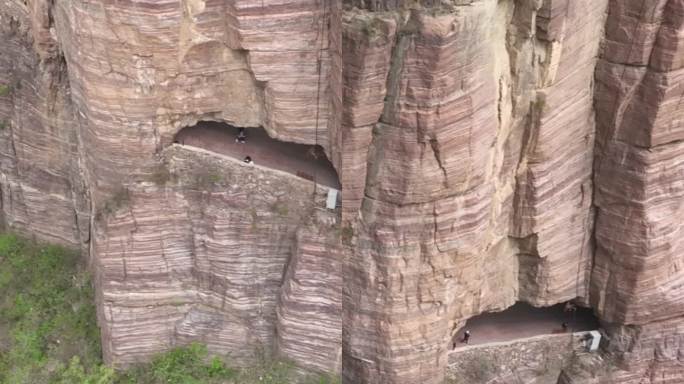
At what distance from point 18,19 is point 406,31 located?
1115cm

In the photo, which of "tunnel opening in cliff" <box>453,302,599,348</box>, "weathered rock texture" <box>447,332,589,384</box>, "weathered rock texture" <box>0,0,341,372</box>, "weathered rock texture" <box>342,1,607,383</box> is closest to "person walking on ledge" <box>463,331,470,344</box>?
"tunnel opening in cliff" <box>453,302,599,348</box>

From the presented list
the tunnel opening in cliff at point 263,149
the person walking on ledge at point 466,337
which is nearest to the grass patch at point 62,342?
the person walking on ledge at point 466,337

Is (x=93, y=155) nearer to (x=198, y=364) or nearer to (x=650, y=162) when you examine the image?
(x=198, y=364)

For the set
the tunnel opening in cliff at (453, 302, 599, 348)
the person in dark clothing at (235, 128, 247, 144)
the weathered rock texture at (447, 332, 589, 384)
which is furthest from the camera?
the tunnel opening in cliff at (453, 302, 599, 348)

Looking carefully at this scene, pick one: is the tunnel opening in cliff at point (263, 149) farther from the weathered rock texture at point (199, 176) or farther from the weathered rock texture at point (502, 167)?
the weathered rock texture at point (502, 167)

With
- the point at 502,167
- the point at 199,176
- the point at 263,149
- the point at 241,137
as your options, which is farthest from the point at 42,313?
the point at 502,167

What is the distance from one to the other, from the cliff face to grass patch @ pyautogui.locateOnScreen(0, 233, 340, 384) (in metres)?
0.51

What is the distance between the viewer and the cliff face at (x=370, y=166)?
17.7 metres

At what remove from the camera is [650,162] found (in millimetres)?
20109

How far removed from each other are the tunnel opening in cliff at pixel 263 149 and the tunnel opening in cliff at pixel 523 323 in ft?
19.4

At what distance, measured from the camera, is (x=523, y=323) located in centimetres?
2328

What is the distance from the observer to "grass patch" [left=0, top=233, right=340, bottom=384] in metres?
20.3

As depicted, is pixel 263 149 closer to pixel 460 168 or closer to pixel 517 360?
pixel 460 168

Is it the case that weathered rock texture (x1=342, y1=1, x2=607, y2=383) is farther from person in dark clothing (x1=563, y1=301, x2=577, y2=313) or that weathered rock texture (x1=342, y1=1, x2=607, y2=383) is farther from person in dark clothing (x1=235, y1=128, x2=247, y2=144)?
person in dark clothing (x1=235, y1=128, x2=247, y2=144)
